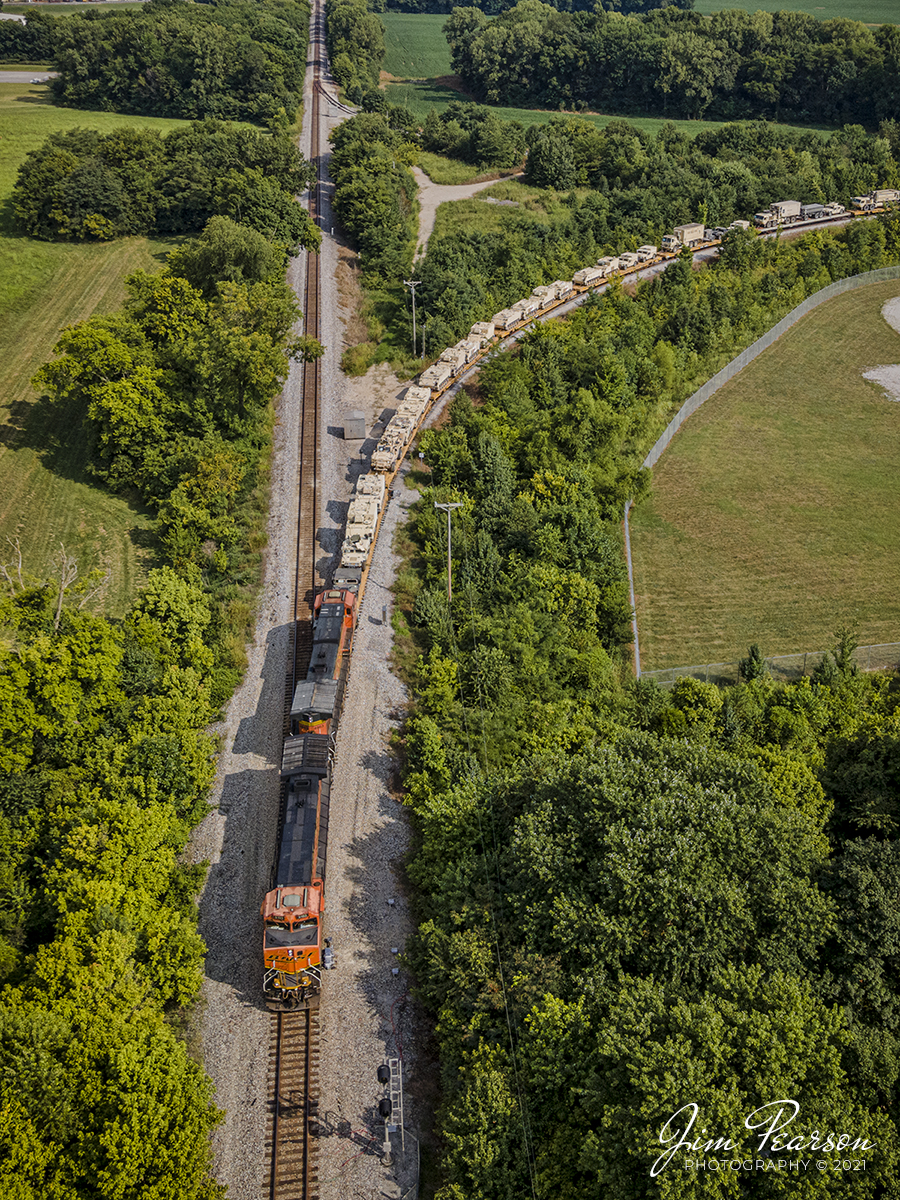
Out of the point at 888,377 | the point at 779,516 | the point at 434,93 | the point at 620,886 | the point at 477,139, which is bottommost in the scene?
the point at 779,516

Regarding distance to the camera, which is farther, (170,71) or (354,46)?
(354,46)

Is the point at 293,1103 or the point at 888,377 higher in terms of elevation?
the point at 888,377

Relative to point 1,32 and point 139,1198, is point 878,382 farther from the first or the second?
point 1,32

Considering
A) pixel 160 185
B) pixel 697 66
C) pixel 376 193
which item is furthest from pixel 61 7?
pixel 376 193

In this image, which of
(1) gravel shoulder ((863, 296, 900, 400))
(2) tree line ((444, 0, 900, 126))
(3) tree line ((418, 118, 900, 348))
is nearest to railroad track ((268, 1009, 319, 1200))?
(3) tree line ((418, 118, 900, 348))

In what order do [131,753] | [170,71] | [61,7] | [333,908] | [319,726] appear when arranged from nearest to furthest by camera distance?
[333,908] → [131,753] → [319,726] → [170,71] → [61,7]

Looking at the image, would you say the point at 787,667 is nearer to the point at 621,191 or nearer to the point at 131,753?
the point at 131,753

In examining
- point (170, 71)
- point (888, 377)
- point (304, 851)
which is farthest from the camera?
point (170, 71)
